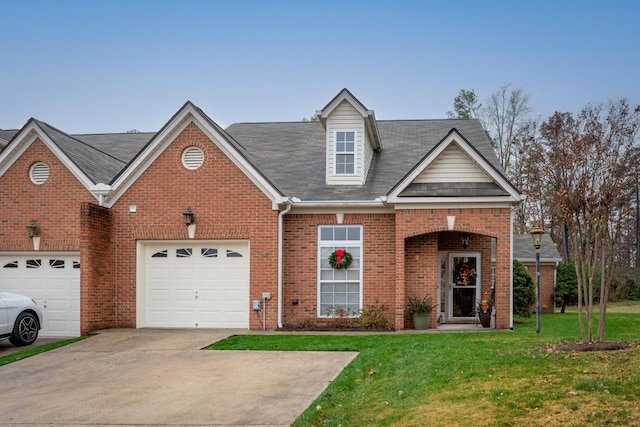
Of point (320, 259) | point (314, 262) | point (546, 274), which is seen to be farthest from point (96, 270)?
point (546, 274)

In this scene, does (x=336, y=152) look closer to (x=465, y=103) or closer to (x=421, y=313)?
(x=421, y=313)

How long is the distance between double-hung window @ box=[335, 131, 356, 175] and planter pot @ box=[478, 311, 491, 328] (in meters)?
5.35

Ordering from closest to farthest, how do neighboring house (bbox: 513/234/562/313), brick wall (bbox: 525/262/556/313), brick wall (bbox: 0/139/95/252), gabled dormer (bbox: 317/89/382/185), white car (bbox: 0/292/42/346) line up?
white car (bbox: 0/292/42/346) < brick wall (bbox: 0/139/95/252) < gabled dormer (bbox: 317/89/382/185) < neighboring house (bbox: 513/234/562/313) < brick wall (bbox: 525/262/556/313)

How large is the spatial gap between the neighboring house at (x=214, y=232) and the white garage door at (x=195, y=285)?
0.04 metres

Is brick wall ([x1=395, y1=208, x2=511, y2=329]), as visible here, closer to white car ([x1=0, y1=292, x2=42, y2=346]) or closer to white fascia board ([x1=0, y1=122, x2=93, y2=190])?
white fascia board ([x1=0, y1=122, x2=93, y2=190])

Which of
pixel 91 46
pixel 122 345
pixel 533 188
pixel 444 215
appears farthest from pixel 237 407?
pixel 533 188

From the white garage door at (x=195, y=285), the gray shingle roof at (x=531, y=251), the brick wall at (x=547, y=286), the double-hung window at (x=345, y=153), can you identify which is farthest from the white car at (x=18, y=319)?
the brick wall at (x=547, y=286)

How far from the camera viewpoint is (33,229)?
17047 millimetres

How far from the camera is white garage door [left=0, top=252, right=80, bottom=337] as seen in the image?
1702 centimetres

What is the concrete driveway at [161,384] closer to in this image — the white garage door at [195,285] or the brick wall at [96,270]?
the brick wall at [96,270]

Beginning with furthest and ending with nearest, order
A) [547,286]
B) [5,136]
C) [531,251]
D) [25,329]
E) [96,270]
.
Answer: [531,251]
[547,286]
[5,136]
[96,270]
[25,329]

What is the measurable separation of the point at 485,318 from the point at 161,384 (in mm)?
9602

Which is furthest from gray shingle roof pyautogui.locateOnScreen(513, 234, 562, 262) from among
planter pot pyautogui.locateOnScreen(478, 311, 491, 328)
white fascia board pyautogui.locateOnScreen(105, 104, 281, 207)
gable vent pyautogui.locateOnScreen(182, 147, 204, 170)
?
gable vent pyautogui.locateOnScreen(182, 147, 204, 170)

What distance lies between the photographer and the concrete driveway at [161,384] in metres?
8.15
